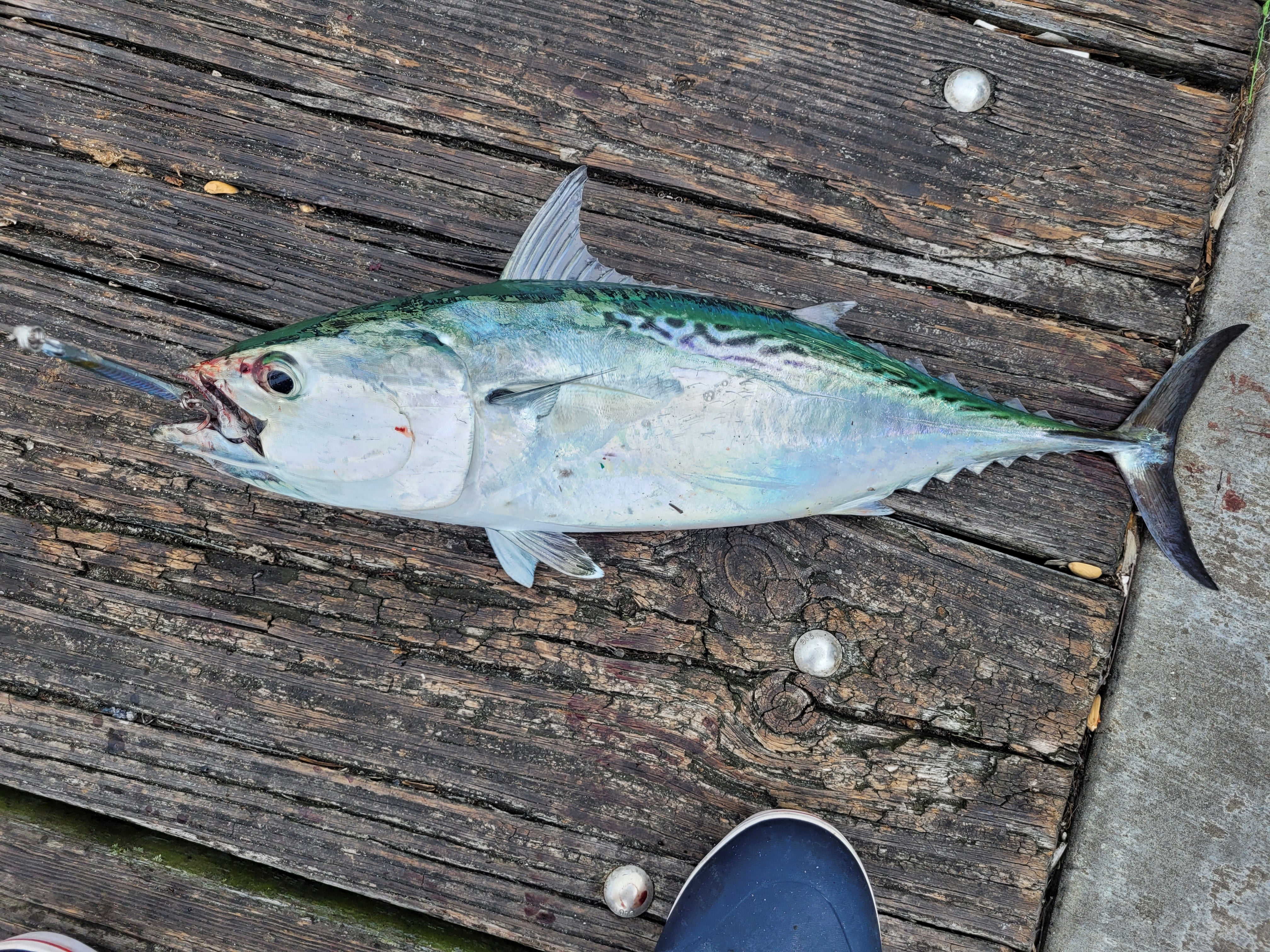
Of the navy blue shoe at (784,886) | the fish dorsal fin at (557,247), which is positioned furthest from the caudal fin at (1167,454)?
the fish dorsal fin at (557,247)

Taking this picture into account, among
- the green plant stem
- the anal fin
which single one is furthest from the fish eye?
the green plant stem

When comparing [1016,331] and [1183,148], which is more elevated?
[1183,148]

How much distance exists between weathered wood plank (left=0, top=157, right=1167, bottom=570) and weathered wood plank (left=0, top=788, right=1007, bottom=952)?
126cm

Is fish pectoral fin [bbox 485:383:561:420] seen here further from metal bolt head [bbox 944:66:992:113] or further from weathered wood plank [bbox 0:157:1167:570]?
metal bolt head [bbox 944:66:992:113]

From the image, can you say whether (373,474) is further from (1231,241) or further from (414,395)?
(1231,241)

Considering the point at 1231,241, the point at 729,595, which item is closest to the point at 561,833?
the point at 729,595

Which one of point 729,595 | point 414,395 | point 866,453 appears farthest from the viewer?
point 729,595

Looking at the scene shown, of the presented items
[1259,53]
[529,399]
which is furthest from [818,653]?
[1259,53]

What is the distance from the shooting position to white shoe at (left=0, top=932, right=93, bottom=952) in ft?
7.10

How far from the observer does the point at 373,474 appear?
1760 mm

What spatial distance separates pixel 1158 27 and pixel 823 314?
1.34m

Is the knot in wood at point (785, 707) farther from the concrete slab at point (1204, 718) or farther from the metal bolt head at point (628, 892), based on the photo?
the concrete slab at point (1204, 718)

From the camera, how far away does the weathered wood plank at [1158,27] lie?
7.38 ft

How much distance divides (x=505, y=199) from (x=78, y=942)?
2464 millimetres
